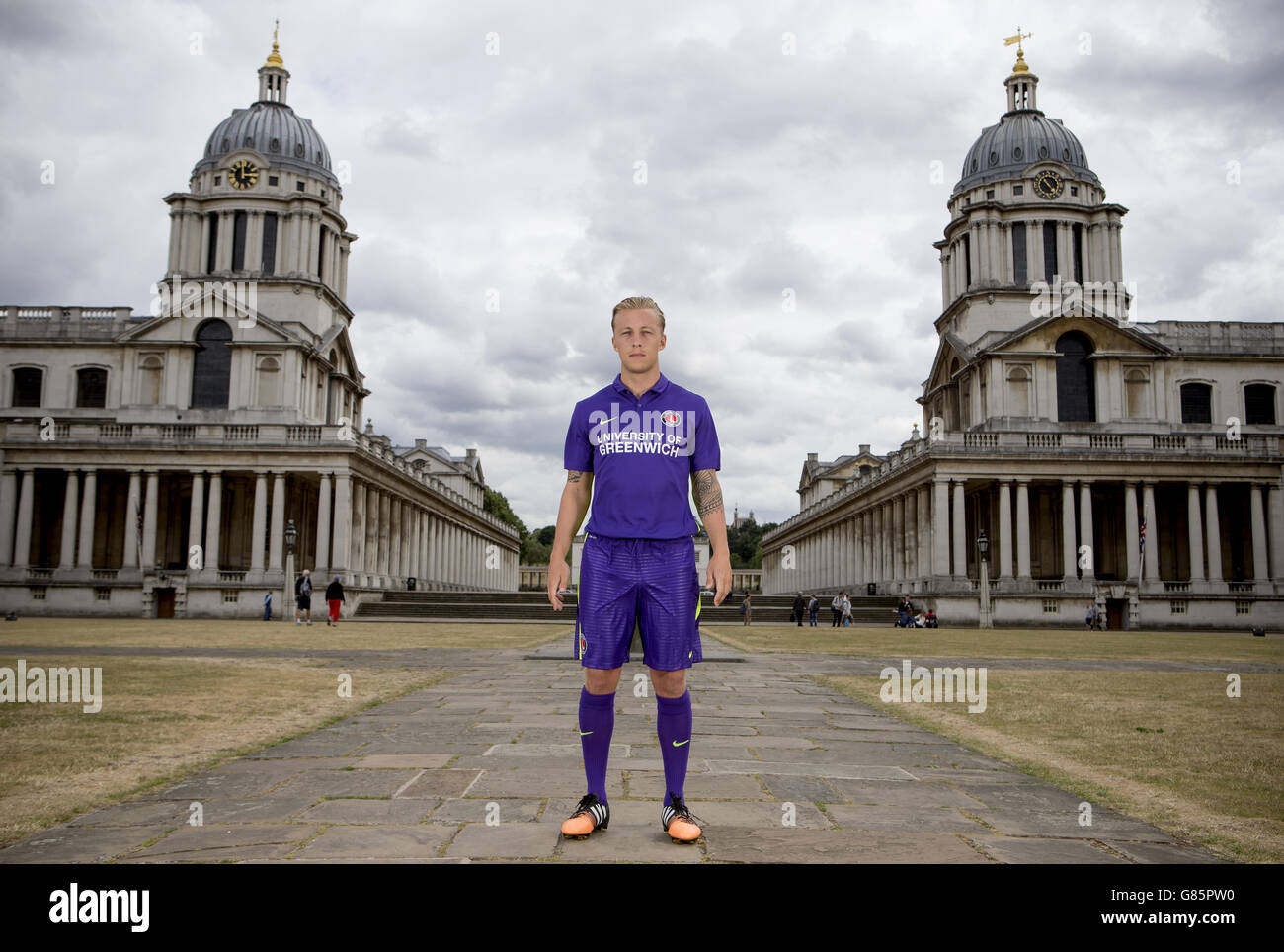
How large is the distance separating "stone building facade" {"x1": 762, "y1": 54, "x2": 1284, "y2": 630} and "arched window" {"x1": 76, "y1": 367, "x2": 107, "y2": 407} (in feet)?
155

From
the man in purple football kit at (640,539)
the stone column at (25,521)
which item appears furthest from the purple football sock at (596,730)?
the stone column at (25,521)

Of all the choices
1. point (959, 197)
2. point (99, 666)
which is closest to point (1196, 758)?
point (99, 666)

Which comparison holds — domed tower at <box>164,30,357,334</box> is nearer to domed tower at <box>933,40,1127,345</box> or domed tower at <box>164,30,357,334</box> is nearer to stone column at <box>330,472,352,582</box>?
stone column at <box>330,472,352,582</box>

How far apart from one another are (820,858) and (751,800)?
51.6 inches

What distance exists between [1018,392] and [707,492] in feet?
177

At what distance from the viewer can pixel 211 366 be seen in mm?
55531

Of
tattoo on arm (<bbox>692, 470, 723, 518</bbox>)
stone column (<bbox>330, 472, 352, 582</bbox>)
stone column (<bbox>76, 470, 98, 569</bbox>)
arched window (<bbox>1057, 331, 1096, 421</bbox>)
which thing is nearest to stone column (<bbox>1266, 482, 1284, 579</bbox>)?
arched window (<bbox>1057, 331, 1096, 421</bbox>)

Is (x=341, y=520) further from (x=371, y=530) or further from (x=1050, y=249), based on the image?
(x=1050, y=249)

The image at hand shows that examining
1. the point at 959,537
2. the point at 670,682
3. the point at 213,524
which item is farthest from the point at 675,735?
the point at 213,524

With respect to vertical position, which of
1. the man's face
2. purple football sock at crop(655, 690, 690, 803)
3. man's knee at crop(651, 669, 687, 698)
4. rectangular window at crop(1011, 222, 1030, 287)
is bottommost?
purple football sock at crop(655, 690, 690, 803)

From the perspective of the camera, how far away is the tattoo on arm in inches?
199

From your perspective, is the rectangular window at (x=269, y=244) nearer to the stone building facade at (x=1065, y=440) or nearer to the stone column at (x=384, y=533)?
the stone column at (x=384, y=533)

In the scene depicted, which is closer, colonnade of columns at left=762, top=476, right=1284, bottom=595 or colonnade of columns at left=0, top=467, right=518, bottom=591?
colonnade of columns at left=762, top=476, right=1284, bottom=595
